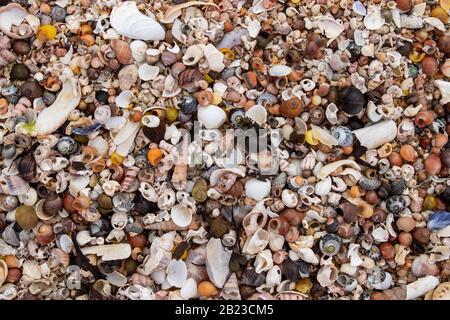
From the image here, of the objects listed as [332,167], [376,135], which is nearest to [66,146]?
[332,167]

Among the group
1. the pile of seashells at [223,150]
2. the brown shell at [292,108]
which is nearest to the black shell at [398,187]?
the pile of seashells at [223,150]

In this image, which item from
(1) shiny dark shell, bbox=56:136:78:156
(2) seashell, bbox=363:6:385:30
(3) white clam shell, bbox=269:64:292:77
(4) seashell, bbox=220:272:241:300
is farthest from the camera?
(2) seashell, bbox=363:6:385:30

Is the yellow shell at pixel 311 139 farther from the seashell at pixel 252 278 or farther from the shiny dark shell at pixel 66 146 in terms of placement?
the shiny dark shell at pixel 66 146

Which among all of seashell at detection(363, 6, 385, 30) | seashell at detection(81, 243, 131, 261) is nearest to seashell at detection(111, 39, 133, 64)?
seashell at detection(81, 243, 131, 261)

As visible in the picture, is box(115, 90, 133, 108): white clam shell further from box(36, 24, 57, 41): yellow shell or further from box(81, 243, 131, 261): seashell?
box(81, 243, 131, 261): seashell

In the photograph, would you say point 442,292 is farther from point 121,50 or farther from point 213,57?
point 121,50
